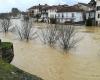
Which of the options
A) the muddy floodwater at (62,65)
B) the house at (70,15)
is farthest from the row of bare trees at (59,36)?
the house at (70,15)

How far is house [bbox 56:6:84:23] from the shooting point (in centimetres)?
7150

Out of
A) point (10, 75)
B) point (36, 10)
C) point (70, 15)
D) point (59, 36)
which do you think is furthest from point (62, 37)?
point (36, 10)

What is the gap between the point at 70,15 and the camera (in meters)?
73.9

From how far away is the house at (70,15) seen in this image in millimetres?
71500

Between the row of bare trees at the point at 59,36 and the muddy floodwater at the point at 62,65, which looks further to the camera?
the row of bare trees at the point at 59,36

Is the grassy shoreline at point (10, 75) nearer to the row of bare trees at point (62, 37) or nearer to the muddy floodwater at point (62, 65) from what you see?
the muddy floodwater at point (62, 65)

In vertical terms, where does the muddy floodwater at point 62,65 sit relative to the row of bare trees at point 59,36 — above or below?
below

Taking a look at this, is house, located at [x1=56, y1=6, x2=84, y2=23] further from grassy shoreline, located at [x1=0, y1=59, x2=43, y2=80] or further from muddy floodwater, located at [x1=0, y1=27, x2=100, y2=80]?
grassy shoreline, located at [x1=0, y1=59, x2=43, y2=80]

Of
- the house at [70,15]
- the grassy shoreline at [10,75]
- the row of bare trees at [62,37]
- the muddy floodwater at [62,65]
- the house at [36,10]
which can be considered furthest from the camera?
the house at [36,10]

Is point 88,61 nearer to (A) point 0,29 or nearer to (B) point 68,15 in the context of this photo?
(A) point 0,29

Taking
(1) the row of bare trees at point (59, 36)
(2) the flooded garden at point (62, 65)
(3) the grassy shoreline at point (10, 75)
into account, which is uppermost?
(3) the grassy shoreline at point (10, 75)

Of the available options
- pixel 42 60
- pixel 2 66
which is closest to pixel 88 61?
pixel 42 60

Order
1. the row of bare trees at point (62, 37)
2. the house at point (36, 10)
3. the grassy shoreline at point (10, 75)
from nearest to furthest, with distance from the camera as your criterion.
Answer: the grassy shoreline at point (10, 75), the row of bare trees at point (62, 37), the house at point (36, 10)

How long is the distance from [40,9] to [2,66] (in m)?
92.9
